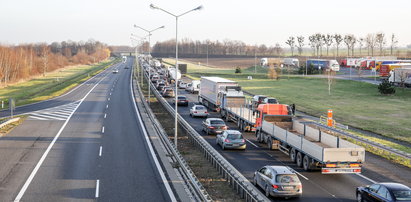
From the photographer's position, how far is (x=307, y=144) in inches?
907

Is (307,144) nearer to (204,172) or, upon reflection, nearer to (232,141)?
(204,172)

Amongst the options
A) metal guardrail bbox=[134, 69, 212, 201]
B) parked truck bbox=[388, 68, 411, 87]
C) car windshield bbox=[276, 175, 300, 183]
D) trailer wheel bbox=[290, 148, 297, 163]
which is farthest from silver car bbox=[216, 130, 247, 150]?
parked truck bbox=[388, 68, 411, 87]

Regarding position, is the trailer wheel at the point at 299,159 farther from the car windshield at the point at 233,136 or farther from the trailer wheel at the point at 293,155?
the car windshield at the point at 233,136

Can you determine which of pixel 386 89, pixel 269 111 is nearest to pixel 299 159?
pixel 269 111

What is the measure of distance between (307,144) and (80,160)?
12.5 metres

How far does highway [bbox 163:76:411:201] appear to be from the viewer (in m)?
19.4

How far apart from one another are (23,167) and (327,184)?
15.5m

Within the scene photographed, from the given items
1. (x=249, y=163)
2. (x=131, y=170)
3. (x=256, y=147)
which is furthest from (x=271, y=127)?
(x=131, y=170)

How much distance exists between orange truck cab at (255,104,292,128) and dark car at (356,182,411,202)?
48.2 feet

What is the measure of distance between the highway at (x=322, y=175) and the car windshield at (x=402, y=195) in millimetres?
2788

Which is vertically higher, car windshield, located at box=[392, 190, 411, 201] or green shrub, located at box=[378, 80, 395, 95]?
green shrub, located at box=[378, 80, 395, 95]

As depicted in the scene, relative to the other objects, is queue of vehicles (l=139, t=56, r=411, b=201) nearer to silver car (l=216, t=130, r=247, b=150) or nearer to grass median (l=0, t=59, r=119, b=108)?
silver car (l=216, t=130, r=247, b=150)

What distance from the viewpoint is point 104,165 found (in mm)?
23984

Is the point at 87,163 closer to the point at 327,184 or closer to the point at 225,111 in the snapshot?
the point at 327,184
